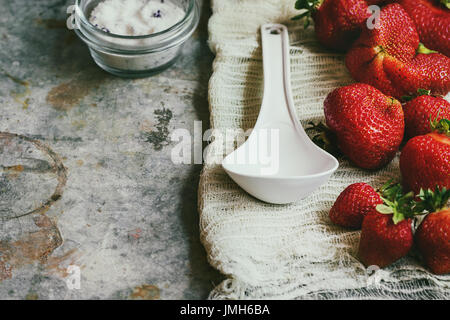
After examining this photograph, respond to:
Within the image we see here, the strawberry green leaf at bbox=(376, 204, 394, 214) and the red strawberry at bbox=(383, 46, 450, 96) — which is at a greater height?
the red strawberry at bbox=(383, 46, 450, 96)

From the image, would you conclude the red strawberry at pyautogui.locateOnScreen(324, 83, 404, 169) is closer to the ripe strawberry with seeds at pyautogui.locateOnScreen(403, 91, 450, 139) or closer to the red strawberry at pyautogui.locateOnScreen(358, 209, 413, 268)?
the ripe strawberry with seeds at pyautogui.locateOnScreen(403, 91, 450, 139)

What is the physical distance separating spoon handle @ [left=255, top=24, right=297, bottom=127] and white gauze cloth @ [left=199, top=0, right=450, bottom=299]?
4 cm

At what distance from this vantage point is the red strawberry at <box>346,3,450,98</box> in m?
0.98

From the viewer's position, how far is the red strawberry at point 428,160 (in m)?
0.83

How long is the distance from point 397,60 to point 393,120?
15 centimetres

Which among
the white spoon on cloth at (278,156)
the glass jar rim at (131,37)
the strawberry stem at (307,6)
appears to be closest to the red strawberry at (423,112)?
the white spoon on cloth at (278,156)

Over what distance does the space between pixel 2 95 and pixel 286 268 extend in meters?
0.63

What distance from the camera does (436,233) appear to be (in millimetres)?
760

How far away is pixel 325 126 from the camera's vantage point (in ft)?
3.25

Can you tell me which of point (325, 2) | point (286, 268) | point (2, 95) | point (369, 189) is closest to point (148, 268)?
point (286, 268)

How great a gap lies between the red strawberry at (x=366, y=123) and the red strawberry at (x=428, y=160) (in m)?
0.03

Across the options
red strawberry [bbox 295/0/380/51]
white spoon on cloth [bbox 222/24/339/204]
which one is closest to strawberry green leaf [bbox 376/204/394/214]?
white spoon on cloth [bbox 222/24/339/204]

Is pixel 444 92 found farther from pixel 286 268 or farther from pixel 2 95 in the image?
pixel 2 95

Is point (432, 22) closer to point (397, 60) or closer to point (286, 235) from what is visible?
point (397, 60)
